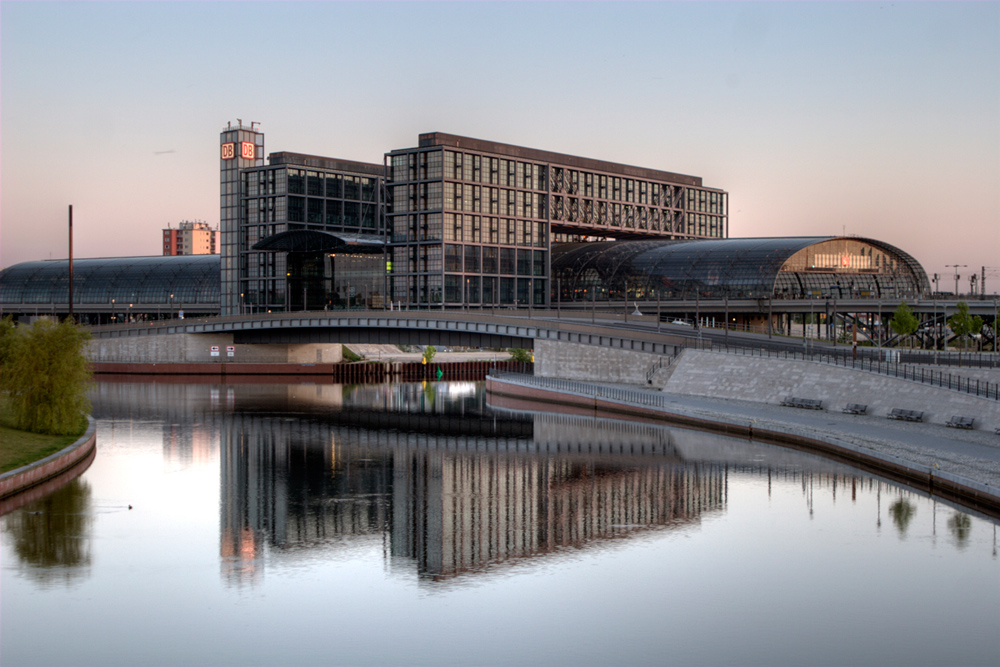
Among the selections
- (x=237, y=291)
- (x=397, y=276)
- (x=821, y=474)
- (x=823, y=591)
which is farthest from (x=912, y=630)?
(x=237, y=291)

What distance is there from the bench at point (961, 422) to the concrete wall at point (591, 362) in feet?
113

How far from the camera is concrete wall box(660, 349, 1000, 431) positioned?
186ft

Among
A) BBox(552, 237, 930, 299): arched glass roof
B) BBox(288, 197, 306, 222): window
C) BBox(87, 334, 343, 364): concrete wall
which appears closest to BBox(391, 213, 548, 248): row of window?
BBox(552, 237, 930, 299): arched glass roof

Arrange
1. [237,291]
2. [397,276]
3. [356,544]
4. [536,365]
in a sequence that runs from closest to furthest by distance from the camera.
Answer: [356,544]
[536,365]
[397,276]
[237,291]

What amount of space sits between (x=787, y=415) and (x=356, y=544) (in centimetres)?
3580

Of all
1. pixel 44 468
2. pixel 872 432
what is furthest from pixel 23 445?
pixel 872 432

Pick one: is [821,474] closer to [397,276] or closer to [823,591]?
[823,591]

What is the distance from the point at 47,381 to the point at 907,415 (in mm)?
47235

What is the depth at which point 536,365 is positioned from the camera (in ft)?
328

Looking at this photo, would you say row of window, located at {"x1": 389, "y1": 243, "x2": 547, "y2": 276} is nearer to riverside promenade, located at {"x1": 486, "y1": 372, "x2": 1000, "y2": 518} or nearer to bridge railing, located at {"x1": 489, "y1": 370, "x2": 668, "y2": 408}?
bridge railing, located at {"x1": 489, "y1": 370, "x2": 668, "y2": 408}

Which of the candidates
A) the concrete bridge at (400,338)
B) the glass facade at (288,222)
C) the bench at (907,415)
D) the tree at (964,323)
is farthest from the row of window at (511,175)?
the bench at (907,415)

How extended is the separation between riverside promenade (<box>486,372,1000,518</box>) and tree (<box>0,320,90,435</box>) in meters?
37.0

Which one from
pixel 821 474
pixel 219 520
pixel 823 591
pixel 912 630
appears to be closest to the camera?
pixel 912 630

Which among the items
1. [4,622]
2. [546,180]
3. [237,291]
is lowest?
[4,622]
